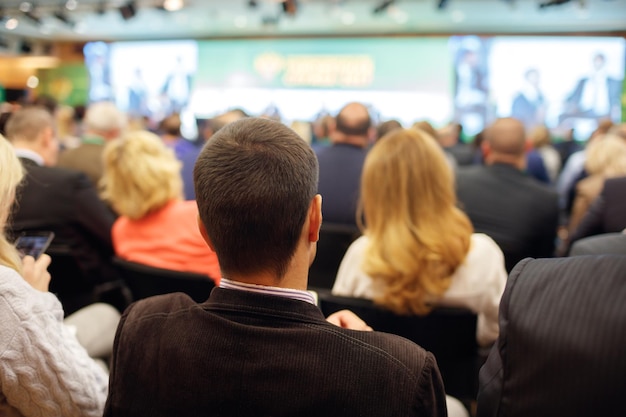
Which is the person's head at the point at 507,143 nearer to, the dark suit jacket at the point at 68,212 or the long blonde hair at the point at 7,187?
the dark suit jacket at the point at 68,212

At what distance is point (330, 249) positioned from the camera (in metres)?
2.86

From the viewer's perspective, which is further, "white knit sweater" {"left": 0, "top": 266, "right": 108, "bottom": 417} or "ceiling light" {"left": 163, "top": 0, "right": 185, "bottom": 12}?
"ceiling light" {"left": 163, "top": 0, "right": 185, "bottom": 12}

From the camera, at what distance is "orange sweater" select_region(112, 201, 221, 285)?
2.35m

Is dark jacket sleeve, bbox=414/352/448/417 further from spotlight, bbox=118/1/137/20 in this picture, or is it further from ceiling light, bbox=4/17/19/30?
ceiling light, bbox=4/17/19/30

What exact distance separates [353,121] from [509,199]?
1.14m

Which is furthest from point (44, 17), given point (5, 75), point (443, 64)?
point (443, 64)

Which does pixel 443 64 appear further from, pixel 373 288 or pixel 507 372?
pixel 507 372

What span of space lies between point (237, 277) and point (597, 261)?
0.66 meters

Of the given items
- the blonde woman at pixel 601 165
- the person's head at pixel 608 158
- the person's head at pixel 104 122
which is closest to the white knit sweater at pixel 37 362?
the person's head at pixel 104 122

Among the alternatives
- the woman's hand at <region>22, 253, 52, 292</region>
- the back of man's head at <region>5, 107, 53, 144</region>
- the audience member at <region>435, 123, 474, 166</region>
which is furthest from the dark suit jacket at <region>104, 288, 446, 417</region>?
the audience member at <region>435, 123, 474, 166</region>

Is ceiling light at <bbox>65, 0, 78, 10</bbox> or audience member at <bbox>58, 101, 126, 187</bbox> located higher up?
ceiling light at <bbox>65, 0, 78, 10</bbox>

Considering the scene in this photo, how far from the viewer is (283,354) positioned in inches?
37.0

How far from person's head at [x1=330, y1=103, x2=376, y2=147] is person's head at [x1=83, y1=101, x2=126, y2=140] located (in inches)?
67.6

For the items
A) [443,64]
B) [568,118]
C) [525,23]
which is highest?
[525,23]
